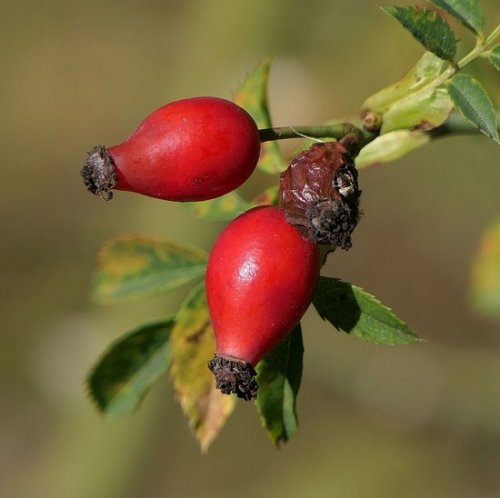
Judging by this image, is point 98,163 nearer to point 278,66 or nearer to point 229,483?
point 278,66

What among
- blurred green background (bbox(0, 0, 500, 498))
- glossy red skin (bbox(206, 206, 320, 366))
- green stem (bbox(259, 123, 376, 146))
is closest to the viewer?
glossy red skin (bbox(206, 206, 320, 366))

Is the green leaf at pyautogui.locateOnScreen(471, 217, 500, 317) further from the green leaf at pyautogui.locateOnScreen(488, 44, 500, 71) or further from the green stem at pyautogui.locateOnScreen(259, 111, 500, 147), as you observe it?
the green leaf at pyautogui.locateOnScreen(488, 44, 500, 71)

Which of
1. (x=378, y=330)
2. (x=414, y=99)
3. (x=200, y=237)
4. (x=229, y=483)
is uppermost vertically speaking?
(x=414, y=99)

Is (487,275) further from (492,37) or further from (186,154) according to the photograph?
(186,154)

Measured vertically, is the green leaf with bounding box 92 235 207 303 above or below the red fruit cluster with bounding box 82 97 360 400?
below

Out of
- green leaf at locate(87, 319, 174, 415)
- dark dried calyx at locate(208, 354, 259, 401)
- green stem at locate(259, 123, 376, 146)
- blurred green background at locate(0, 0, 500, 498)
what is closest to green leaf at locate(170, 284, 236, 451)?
green leaf at locate(87, 319, 174, 415)

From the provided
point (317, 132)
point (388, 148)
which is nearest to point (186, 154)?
point (317, 132)

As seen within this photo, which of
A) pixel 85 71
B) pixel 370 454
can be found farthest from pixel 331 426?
pixel 85 71
